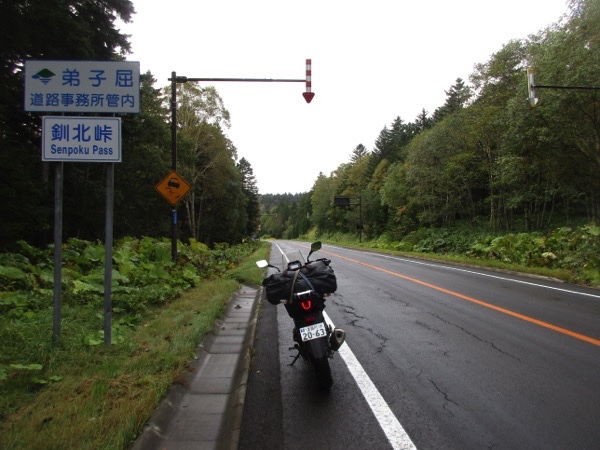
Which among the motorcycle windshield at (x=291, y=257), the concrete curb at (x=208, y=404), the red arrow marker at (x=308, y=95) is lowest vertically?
the concrete curb at (x=208, y=404)

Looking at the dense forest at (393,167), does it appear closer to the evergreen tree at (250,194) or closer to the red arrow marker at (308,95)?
the red arrow marker at (308,95)

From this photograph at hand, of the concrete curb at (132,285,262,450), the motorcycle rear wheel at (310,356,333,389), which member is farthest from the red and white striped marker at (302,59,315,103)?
the motorcycle rear wheel at (310,356,333,389)

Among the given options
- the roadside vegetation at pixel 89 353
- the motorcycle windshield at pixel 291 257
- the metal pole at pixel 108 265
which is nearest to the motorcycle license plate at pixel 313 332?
the motorcycle windshield at pixel 291 257

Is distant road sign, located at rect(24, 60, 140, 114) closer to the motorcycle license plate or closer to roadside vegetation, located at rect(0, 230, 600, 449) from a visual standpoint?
roadside vegetation, located at rect(0, 230, 600, 449)

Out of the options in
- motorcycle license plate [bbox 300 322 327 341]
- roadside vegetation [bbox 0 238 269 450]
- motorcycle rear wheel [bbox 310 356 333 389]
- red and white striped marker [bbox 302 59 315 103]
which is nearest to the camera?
roadside vegetation [bbox 0 238 269 450]

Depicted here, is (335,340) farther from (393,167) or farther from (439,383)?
(393,167)

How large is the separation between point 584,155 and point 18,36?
72.6ft

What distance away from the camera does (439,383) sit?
4.43 metres

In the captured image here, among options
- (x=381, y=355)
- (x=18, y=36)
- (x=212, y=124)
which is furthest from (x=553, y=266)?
(x=212, y=124)

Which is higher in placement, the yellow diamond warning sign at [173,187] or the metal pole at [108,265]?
the yellow diamond warning sign at [173,187]

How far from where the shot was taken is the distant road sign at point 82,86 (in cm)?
491

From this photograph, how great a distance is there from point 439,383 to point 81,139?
15.9 feet

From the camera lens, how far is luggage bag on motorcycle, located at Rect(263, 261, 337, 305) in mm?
4578

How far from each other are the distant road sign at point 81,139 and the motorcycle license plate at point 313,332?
9.70 ft
